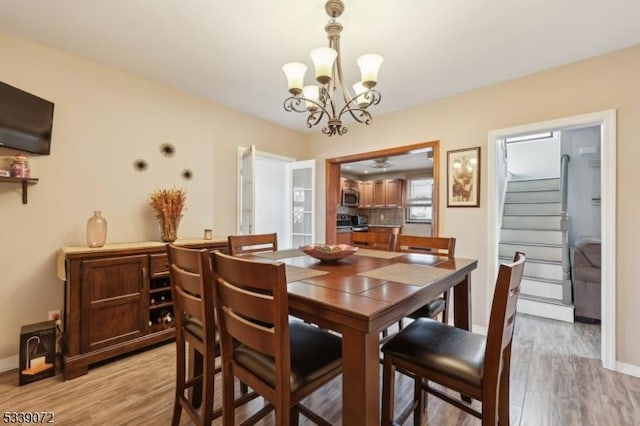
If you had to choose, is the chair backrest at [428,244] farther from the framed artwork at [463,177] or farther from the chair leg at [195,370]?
the chair leg at [195,370]

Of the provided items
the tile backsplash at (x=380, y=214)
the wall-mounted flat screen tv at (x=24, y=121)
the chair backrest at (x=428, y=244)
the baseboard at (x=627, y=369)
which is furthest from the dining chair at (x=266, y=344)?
the tile backsplash at (x=380, y=214)

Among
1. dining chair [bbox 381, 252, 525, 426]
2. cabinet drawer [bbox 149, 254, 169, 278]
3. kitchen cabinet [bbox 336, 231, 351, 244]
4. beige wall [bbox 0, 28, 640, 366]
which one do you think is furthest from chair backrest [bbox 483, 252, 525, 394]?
kitchen cabinet [bbox 336, 231, 351, 244]

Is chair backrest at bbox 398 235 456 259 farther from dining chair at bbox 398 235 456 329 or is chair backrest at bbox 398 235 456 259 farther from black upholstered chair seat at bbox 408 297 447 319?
black upholstered chair seat at bbox 408 297 447 319

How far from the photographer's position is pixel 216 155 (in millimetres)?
3391

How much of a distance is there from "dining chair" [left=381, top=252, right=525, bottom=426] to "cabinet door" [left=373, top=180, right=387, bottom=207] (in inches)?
251

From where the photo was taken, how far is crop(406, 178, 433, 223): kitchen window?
284 inches

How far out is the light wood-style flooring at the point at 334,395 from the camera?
165 cm

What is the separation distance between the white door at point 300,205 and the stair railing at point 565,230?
10.2 ft

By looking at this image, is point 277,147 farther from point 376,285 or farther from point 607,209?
point 607,209

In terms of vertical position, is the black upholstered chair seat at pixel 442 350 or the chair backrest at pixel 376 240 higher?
the chair backrest at pixel 376 240

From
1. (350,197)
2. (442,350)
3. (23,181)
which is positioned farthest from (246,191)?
(350,197)

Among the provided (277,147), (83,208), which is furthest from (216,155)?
(83,208)

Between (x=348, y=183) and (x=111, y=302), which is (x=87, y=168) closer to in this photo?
(x=111, y=302)

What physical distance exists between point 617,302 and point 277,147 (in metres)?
3.87
